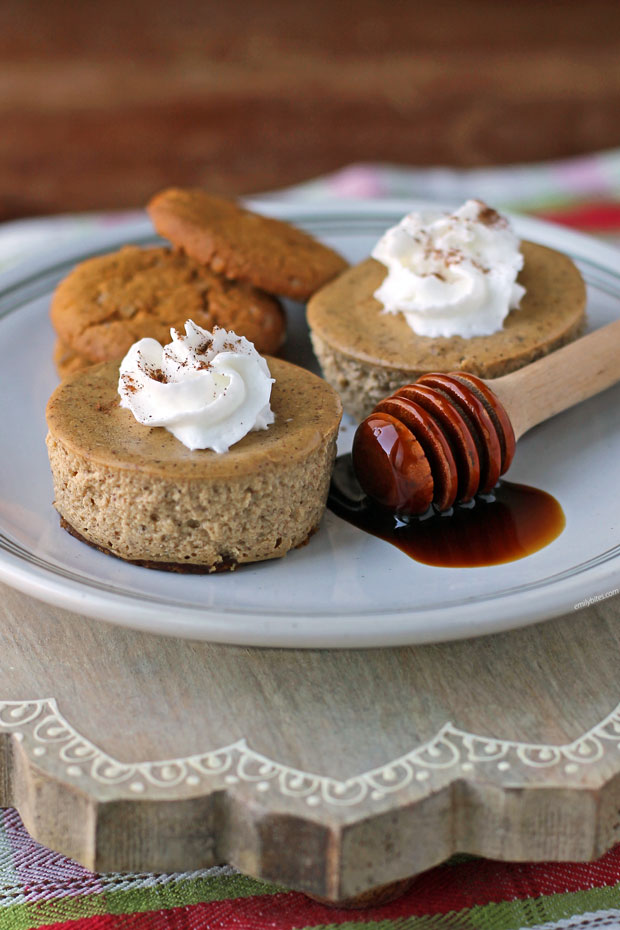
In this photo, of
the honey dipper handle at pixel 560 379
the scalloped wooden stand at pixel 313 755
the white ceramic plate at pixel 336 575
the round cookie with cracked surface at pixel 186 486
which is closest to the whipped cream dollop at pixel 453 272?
the honey dipper handle at pixel 560 379

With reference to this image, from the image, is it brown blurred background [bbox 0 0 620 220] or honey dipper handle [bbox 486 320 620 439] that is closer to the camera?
honey dipper handle [bbox 486 320 620 439]

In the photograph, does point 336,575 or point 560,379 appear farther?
point 560,379

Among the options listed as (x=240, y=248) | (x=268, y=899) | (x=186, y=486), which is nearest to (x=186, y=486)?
(x=186, y=486)

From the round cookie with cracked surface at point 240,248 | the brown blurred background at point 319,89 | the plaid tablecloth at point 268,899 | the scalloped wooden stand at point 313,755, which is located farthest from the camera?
the brown blurred background at point 319,89

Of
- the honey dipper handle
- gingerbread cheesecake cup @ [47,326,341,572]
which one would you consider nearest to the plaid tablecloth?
gingerbread cheesecake cup @ [47,326,341,572]

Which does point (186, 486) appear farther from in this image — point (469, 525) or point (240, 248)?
point (240, 248)

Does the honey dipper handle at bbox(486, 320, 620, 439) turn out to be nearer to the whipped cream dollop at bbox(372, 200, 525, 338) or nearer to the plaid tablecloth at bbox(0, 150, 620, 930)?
the whipped cream dollop at bbox(372, 200, 525, 338)

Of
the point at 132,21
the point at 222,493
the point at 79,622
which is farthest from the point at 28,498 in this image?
the point at 132,21

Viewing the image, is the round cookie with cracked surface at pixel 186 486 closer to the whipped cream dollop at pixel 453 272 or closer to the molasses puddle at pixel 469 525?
the molasses puddle at pixel 469 525
